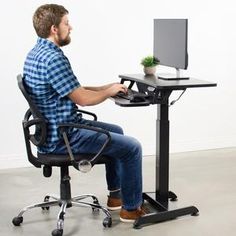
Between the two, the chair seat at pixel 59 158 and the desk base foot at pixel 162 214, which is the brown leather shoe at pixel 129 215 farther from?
the chair seat at pixel 59 158

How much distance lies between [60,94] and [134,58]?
6.30 feet

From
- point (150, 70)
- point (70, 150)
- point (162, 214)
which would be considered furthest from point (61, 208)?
point (150, 70)

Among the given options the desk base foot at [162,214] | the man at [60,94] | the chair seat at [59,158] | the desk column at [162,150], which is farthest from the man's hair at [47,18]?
the desk base foot at [162,214]

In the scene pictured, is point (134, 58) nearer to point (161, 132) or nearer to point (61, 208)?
point (161, 132)

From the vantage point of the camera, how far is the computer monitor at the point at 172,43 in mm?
2876

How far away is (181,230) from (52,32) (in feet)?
4.76

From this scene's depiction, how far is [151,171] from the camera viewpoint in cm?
404

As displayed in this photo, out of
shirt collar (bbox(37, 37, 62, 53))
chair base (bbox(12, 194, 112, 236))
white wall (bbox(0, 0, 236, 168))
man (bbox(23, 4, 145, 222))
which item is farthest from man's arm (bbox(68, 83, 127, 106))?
white wall (bbox(0, 0, 236, 168))

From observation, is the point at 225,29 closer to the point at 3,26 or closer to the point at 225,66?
the point at 225,66

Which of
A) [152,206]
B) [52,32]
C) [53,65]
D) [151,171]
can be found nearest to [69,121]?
[53,65]

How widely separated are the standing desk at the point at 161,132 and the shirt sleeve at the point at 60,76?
325 millimetres

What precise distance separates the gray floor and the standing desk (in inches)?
2.1

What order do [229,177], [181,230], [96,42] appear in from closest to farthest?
[181,230] → [229,177] → [96,42]

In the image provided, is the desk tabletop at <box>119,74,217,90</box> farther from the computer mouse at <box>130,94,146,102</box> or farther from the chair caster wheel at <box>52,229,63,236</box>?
the chair caster wheel at <box>52,229,63,236</box>
